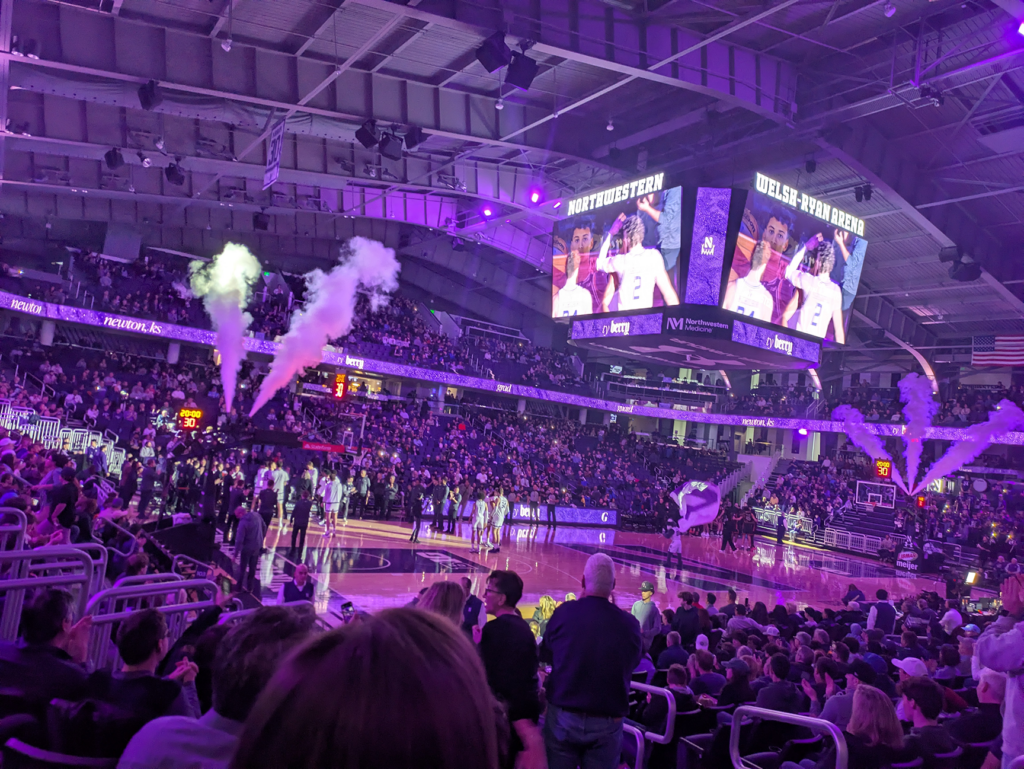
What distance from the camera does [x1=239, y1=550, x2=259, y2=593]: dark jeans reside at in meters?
11.6

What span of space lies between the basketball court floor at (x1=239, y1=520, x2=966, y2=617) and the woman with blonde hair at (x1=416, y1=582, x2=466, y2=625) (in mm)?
7516

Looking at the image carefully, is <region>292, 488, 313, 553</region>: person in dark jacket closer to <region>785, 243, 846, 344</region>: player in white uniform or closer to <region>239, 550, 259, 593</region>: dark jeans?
<region>239, 550, 259, 593</region>: dark jeans

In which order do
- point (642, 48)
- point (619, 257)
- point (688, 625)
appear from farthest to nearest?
point (619, 257) < point (642, 48) < point (688, 625)

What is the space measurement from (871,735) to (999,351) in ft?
98.6

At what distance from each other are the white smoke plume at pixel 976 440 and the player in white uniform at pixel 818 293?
1958cm

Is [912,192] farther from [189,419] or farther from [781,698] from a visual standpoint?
[189,419]

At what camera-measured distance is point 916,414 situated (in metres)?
34.4

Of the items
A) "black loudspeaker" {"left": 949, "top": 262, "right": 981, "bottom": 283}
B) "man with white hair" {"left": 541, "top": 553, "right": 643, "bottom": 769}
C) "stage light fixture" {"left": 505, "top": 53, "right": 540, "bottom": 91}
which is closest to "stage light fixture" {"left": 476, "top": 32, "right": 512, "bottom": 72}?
"stage light fixture" {"left": 505, "top": 53, "right": 540, "bottom": 91}

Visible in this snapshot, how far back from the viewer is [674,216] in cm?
1481

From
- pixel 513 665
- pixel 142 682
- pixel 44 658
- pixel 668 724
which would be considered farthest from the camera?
pixel 668 724

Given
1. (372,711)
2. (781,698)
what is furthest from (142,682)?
(781,698)

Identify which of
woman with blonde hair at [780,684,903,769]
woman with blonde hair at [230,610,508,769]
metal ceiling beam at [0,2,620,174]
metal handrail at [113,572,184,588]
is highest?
metal ceiling beam at [0,2,620,174]

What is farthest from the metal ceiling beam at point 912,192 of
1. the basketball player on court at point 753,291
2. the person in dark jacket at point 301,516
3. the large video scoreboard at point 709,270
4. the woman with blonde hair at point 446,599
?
the woman with blonde hair at point 446,599

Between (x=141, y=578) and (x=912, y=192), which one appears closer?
(x=141, y=578)
